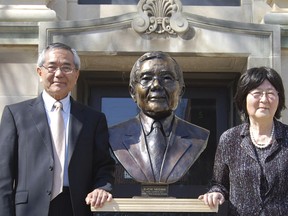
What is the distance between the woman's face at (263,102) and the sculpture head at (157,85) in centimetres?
52

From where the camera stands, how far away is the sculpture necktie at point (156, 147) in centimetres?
381

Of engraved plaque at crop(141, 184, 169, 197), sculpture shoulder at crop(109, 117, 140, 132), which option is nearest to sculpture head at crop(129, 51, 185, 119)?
sculpture shoulder at crop(109, 117, 140, 132)

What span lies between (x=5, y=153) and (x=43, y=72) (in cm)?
55

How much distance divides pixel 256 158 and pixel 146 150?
720 mm

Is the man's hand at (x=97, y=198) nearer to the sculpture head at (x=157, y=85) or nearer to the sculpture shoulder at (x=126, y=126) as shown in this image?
the sculpture shoulder at (x=126, y=126)

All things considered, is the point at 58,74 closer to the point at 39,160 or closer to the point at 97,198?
the point at 39,160

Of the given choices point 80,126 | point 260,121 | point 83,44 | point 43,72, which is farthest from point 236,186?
point 83,44

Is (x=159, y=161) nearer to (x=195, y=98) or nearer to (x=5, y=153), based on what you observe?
(x=5, y=153)

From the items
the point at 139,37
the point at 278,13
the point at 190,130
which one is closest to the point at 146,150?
the point at 190,130

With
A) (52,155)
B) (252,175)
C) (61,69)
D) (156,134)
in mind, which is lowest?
(252,175)

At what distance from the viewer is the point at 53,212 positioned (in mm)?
3604

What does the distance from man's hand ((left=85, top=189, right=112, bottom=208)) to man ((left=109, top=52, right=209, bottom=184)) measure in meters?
0.31

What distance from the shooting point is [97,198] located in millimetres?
3516

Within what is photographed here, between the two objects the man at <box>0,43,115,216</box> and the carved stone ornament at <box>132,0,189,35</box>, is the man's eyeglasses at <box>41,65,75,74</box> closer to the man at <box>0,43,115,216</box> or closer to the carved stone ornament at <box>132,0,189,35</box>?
the man at <box>0,43,115,216</box>
